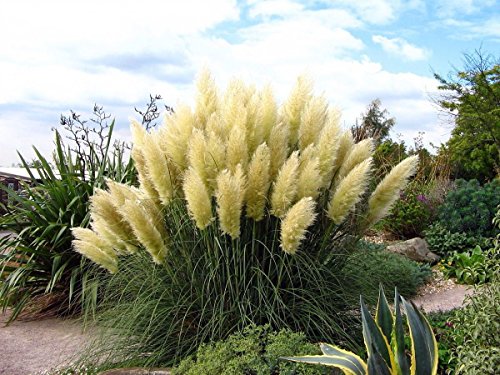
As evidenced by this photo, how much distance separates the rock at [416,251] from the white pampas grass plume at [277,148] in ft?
18.5

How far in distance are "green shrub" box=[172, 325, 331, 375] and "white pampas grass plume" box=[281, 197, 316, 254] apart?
55 centimetres

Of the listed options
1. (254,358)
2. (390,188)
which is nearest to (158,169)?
(254,358)

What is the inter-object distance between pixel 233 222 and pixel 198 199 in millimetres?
262

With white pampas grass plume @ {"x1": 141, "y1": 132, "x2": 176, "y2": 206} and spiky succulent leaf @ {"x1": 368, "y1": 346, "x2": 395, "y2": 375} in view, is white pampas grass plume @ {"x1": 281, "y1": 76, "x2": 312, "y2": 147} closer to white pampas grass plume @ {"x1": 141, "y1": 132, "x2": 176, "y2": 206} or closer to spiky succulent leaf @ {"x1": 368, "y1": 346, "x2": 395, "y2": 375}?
white pampas grass plume @ {"x1": 141, "y1": 132, "x2": 176, "y2": 206}

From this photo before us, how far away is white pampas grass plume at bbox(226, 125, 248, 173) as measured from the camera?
11.9ft

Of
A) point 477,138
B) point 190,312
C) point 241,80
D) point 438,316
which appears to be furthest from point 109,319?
point 477,138

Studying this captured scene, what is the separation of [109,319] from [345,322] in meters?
1.76

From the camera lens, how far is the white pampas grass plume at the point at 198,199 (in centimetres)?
341

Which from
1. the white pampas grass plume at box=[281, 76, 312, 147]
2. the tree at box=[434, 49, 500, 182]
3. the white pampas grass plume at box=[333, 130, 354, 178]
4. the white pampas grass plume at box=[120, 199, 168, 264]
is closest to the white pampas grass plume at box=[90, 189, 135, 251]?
the white pampas grass plume at box=[120, 199, 168, 264]

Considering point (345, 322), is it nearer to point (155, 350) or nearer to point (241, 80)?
point (155, 350)

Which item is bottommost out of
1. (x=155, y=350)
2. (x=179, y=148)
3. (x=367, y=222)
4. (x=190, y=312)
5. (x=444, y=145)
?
(x=155, y=350)

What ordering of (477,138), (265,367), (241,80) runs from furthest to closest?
1. (477,138)
2. (241,80)
3. (265,367)

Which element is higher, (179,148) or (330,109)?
(330,109)

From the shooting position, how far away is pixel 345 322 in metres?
4.10
